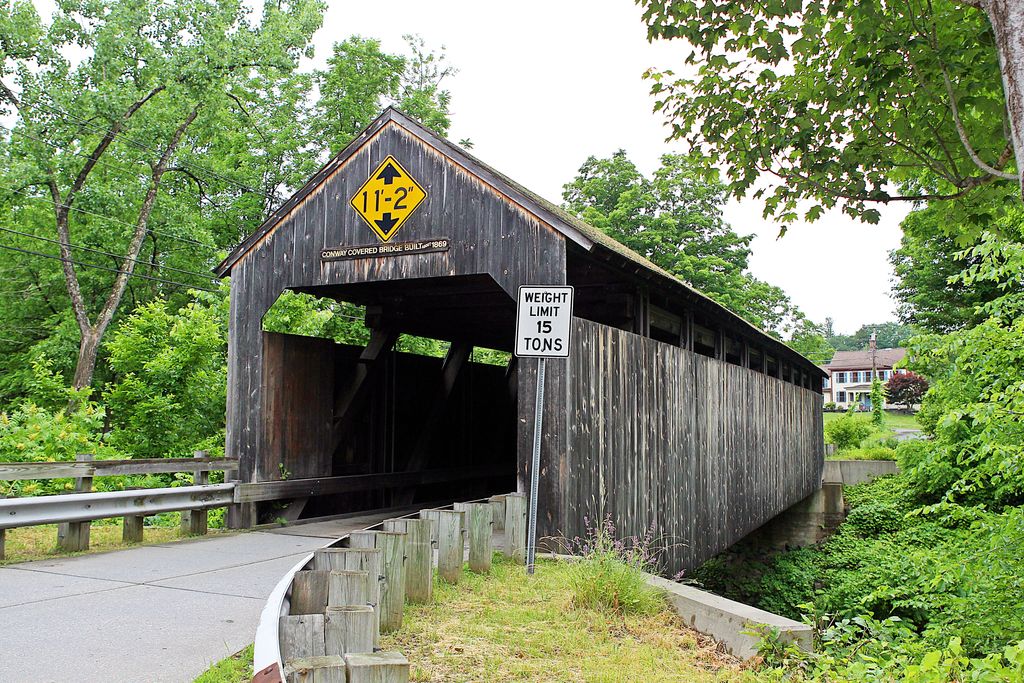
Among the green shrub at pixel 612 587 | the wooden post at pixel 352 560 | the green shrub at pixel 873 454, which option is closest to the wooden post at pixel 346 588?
the wooden post at pixel 352 560

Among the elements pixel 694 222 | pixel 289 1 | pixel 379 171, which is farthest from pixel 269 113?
pixel 379 171

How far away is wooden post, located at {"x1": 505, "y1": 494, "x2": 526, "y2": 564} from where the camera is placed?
753 centimetres

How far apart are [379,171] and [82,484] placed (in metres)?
4.56

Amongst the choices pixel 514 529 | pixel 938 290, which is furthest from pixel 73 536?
pixel 938 290

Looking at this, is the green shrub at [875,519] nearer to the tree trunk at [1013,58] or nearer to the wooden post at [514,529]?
the wooden post at [514,529]

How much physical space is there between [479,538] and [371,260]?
13.6 ft

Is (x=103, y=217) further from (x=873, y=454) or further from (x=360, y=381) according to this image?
(x=873, y=454)

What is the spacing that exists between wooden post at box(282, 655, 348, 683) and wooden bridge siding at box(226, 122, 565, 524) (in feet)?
17.9

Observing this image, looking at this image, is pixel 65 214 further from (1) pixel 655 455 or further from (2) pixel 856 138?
(2) pixel 856 138

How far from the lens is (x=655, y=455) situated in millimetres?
9992

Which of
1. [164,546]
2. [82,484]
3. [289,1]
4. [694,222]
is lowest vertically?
[164,546]

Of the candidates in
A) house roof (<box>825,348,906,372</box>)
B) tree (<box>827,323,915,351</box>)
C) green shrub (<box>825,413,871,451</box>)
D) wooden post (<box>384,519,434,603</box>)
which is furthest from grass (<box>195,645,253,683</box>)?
tree (<box>827,323,915,351</box>)

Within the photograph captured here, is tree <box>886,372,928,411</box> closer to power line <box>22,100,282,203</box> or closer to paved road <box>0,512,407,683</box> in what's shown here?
power line <box>22,100,282,203</box>

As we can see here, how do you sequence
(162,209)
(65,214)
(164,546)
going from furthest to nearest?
(162,209) < (65,214) < (164,546)
